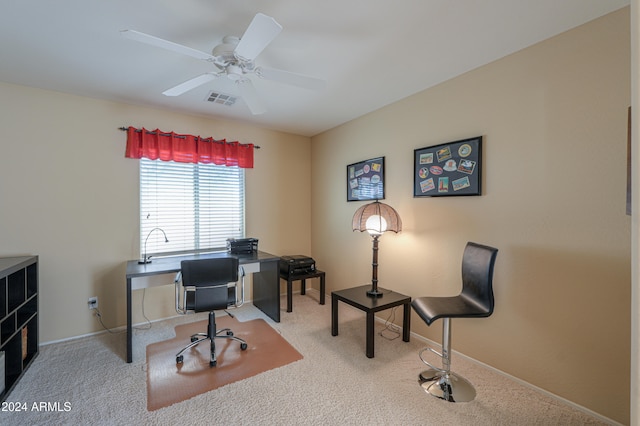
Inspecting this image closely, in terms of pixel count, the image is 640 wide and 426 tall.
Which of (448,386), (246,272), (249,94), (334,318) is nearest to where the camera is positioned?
(448,386)

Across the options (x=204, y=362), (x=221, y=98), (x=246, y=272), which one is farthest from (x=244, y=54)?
(x=204, y=362)

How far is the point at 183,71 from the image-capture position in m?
2.53

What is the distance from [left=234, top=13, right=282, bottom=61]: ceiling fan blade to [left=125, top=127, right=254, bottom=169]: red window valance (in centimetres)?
199

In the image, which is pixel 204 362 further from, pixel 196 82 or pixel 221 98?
pixel 221 98

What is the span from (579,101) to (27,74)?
434cm

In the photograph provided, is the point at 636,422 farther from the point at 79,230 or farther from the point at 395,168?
the point at 79,230

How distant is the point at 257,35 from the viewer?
5.23 feet

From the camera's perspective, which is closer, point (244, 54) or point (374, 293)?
point (244, 54)

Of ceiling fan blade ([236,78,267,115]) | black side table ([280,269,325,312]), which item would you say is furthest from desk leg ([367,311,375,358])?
ceiling fan blade ([236,78,267,115])

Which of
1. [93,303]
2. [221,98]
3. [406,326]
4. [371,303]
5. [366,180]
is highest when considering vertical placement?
[221,98]

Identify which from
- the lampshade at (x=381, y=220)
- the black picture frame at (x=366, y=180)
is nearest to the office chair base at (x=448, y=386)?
the lampshade at (x=381, y=220)

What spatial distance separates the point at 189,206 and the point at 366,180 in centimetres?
222

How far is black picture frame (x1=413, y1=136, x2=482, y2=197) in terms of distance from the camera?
8.13 ft

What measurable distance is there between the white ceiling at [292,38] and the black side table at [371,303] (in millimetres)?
2044
